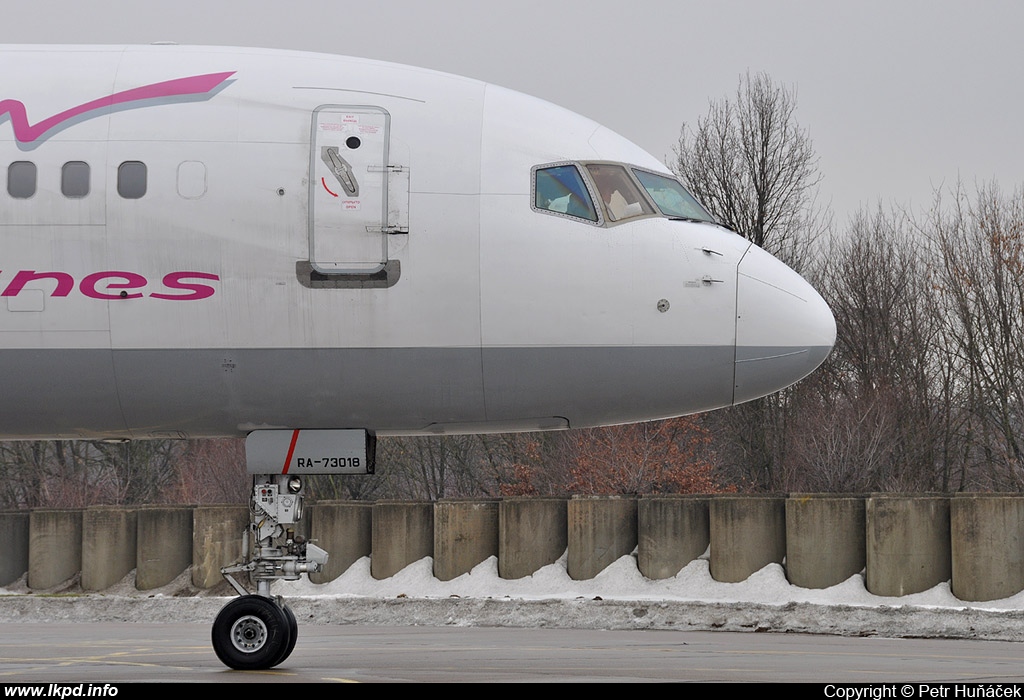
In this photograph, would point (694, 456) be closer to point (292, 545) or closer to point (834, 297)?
point (834, 297)

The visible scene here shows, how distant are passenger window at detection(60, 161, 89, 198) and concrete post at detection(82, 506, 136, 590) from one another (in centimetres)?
1646

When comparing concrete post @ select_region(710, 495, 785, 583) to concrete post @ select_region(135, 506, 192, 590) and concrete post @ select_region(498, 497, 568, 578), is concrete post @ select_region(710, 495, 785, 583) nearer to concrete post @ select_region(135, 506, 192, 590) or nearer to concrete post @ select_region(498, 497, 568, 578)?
concrete post @ select_region(498, 497, 568, 578)

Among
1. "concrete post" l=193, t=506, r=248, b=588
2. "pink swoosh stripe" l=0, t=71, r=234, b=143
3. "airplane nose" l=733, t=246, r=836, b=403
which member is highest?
"pink swoosh stripe" l=0, t=71, r=234, b=143

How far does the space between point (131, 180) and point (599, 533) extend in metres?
13.6

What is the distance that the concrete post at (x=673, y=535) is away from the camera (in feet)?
72.7

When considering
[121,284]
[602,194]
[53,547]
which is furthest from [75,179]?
[53,547]

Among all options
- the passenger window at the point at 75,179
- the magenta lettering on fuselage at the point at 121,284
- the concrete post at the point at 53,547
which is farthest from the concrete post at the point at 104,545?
the passenger window at the point at 75,179

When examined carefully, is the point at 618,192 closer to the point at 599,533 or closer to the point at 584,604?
the point at 584,604

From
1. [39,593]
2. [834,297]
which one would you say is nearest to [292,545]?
[39,593]

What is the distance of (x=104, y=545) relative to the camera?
25766mm

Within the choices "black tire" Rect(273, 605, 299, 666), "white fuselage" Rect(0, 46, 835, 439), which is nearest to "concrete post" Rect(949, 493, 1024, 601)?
"white fuselage" Rect(0, 46, 835, 439)

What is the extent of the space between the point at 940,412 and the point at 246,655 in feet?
119

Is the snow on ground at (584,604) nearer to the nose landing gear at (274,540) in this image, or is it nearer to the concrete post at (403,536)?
the concrete post at (403,536)

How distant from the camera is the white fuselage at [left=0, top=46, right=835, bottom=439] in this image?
1039cm
